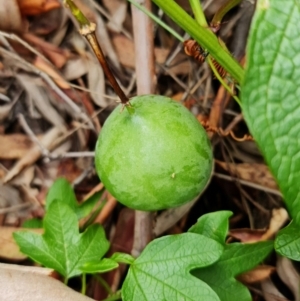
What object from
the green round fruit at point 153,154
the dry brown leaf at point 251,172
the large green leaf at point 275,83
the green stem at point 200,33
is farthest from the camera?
the dry brown leaf at point 251,172

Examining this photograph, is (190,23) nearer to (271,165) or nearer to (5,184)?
(271,165)

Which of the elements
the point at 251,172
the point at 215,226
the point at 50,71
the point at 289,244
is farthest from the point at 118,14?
the point at 289,244

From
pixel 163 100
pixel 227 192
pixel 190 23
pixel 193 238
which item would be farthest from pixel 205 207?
pixel 190 23

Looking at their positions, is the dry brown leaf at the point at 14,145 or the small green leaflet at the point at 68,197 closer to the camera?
the small green leaflet at the point at 68,197

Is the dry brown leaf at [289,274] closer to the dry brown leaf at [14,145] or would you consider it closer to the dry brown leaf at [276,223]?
the dry brown leaf at [276,223]

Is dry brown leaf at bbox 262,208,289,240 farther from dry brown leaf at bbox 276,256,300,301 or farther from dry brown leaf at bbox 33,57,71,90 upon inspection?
dry brown leaf at bbox 33,57,71,90

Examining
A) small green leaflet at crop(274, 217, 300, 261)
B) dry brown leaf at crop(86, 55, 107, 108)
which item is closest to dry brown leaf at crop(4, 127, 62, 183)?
dry brown leaf at crop(86, 55, 107, 108)

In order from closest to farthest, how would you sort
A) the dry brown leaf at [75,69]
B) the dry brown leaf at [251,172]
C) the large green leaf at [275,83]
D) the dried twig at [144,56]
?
the large green leaf at [275,83] < the dried twig at [144,56] < the dry brown leaf at [251,172] < the dry brown leaf at [75,69]

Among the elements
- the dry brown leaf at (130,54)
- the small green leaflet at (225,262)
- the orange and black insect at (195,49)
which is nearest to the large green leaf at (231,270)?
the small green leaflet at (225,262)
